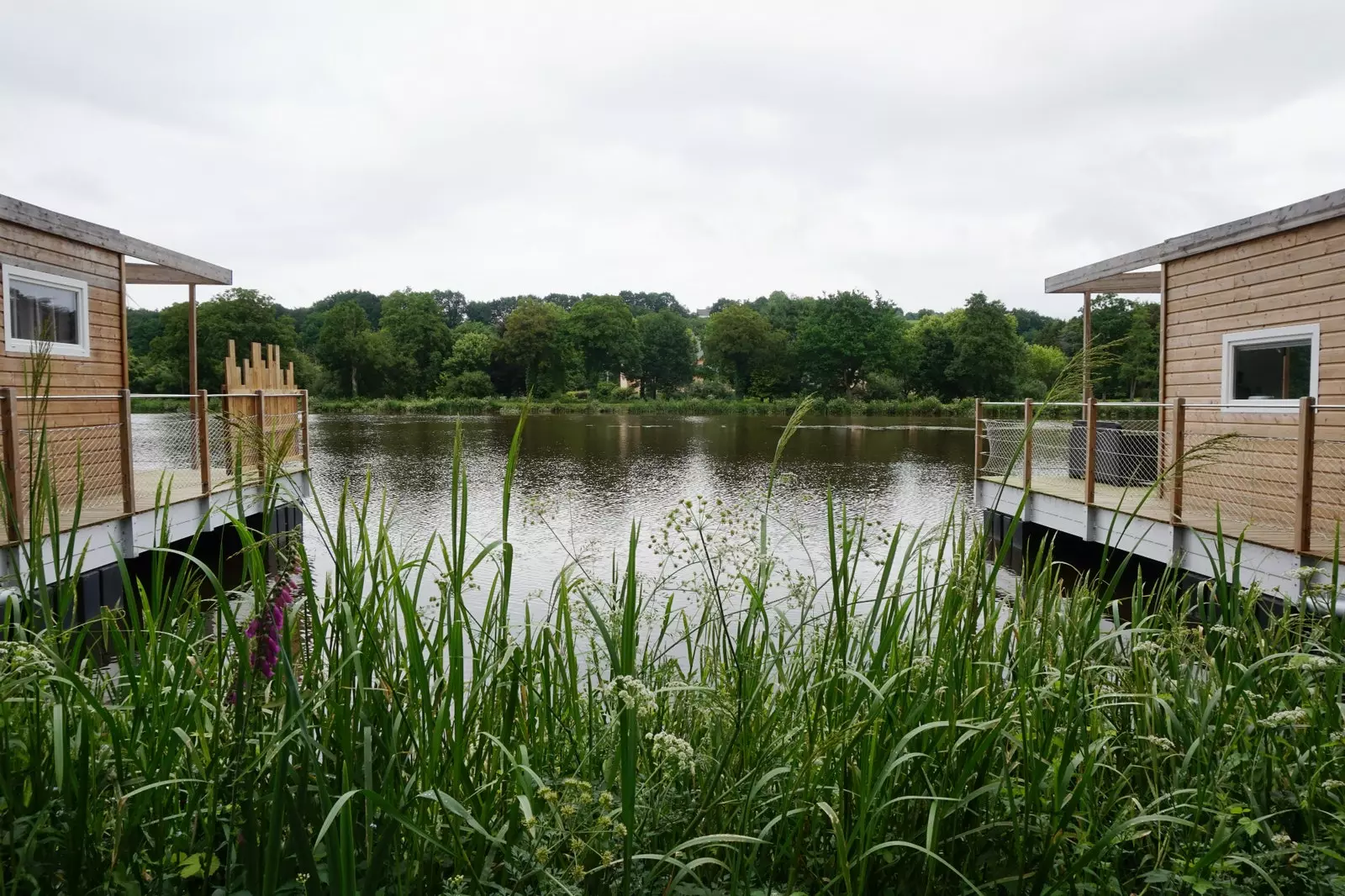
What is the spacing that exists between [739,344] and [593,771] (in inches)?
2133

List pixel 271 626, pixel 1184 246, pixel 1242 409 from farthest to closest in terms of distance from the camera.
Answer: pixel 1184 246 < pixel 1242 409 < pixel 271 626

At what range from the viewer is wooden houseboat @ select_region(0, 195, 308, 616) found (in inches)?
246

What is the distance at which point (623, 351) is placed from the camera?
204 feet

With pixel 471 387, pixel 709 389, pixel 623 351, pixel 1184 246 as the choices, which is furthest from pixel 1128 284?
pixel 623 351

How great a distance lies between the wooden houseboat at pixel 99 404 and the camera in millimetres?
6258

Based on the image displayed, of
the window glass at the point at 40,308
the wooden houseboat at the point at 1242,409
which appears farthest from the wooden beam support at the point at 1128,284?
the window glass at the point at 40,308

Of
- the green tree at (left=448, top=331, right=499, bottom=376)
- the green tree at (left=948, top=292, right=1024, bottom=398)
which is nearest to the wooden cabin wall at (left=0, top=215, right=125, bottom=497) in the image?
the green tree at (left=448, top=331, right=499, bottom=376)

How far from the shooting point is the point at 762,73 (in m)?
31.7

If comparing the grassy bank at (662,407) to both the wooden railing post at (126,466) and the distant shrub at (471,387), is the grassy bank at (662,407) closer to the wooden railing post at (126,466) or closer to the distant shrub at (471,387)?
the distant shrub at (471,387)

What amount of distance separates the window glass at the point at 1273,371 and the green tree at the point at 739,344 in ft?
150

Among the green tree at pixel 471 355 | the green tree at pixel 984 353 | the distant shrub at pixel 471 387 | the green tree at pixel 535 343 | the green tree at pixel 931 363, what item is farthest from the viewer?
the green tree at pixel 471 355

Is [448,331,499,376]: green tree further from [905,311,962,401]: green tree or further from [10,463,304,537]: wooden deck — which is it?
[10,463,304,537]: wooden deck

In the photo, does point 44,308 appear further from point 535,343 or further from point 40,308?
point 535,343

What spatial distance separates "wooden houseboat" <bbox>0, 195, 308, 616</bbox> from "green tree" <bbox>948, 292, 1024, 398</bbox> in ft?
161
